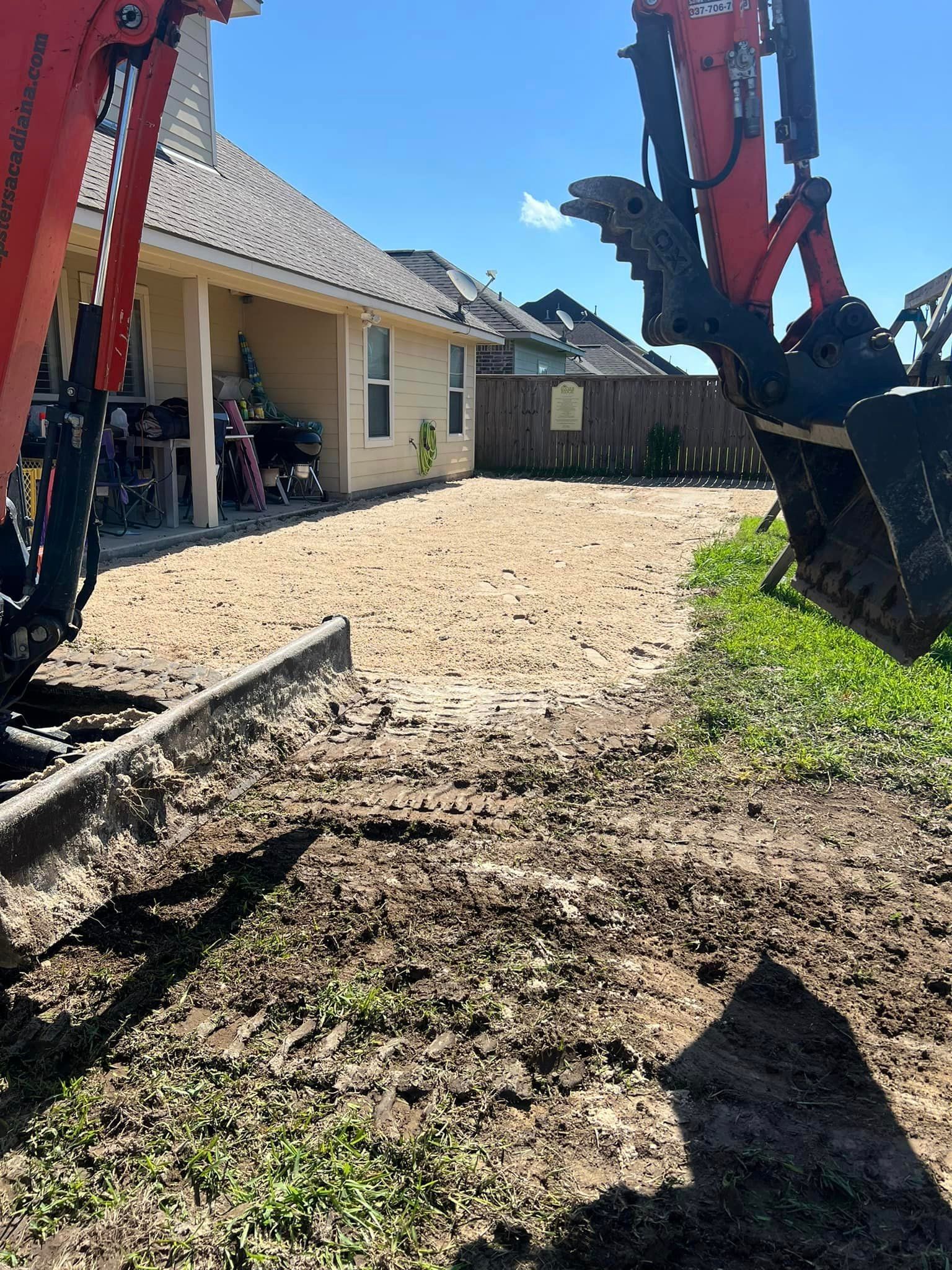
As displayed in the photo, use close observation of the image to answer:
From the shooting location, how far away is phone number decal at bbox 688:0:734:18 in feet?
9.48

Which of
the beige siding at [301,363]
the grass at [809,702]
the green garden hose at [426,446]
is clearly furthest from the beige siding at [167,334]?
the grass at [809,702]

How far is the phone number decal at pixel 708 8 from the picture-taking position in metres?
2.89

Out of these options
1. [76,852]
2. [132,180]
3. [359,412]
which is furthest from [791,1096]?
[359,412]

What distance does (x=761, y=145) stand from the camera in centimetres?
296

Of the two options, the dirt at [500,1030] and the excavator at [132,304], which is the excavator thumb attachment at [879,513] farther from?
the dirt at [500,1030]

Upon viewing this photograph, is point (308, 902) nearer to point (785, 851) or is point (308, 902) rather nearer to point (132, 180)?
point (785, 851)

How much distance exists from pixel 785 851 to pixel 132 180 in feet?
10.6

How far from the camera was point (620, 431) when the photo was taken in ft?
67.6

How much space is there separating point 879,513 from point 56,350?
8970 millimetres

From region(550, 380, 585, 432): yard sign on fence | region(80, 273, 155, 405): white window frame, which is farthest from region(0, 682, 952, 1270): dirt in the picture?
region(550, 380, 585, 432): yard sign on fence

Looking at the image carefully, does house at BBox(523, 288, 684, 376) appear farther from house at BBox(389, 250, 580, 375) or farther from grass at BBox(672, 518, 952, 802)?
grass at BBox(672, 518, 952, 802)

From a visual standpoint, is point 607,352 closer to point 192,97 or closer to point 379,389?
point 379,389

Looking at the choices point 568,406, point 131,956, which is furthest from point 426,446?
point 131,956

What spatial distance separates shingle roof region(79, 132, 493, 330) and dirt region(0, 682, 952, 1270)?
19.0 feet
